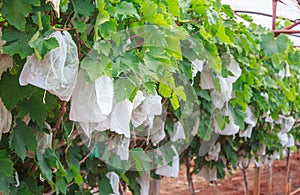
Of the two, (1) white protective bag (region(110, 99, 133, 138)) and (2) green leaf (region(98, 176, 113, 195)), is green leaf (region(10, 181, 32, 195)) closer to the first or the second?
(1) white protective bag (region(110, 99, 133, 138))

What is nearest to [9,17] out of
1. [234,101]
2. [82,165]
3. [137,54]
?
[137,54]

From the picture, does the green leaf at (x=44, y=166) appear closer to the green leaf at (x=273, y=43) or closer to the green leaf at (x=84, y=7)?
the green leaf at (x=84, y=7)

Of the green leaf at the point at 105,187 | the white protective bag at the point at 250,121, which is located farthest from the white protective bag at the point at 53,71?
the white protective bag at the point at 250,121

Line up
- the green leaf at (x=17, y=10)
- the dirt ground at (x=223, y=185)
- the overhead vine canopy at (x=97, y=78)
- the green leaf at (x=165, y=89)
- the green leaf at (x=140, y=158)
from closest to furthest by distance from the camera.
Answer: the green leaf at (x=17, y=10) < the overhead vine canopy at (x=97, y=78) < the green leaf at (x=165, y=89) < the green leaf at (x=140, y=158) < the dirt ground at (x=223, y=185)

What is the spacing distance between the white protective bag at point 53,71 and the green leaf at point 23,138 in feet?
1.14

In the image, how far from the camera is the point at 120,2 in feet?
5.86

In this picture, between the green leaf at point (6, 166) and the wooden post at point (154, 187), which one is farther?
the wooden post at point (154, 187)

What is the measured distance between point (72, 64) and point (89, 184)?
1.54 metres

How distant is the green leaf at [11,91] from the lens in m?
1.66

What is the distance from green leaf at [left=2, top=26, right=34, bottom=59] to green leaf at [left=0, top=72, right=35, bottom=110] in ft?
0.62

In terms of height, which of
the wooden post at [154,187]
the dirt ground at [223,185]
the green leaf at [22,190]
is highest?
the green leaf at [22,190]

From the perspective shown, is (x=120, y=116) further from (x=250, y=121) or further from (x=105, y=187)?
(x=250, y=121)

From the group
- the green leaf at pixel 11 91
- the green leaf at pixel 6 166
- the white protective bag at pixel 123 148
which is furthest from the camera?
the white protective bag at pixel 123 148

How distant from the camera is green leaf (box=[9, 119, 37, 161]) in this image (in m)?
1.84
